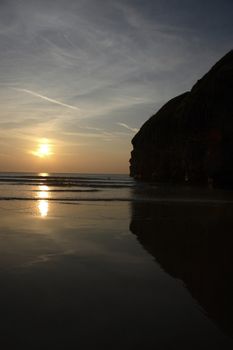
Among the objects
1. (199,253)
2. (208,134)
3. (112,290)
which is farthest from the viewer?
(208,134)

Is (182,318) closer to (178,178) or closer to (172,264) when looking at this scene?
(172,264)

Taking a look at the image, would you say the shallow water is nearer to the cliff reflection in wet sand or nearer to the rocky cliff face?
the cliff reflection in wet sand

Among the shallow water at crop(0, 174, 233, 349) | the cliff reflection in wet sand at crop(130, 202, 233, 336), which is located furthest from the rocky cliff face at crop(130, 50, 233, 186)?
the shallow water at crop(0, 174, 233, 349)

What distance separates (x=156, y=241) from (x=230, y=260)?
320 centimetres

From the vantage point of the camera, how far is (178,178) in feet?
283

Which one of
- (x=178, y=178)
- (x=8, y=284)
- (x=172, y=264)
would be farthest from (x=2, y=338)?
(x=178, y=178)

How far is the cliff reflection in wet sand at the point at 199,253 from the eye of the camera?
255 inches

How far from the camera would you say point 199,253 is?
10406 millimetres

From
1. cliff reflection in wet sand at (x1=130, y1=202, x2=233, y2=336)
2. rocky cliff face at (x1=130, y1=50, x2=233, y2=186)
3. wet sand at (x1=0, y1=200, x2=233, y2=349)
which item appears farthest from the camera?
rocky cliff face at (x1=130, y1=50, x2=233, y2=186)

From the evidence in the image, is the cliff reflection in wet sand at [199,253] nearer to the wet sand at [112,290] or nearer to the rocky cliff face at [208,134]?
the wet sand at [112,290]

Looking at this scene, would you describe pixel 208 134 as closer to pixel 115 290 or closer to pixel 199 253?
pixel 199 253

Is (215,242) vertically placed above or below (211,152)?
below

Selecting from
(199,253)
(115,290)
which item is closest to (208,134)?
(199,253)

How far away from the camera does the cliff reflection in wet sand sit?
255 inches
